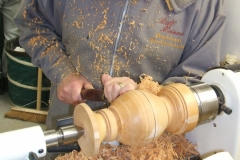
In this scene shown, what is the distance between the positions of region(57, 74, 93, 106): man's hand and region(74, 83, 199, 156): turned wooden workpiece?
340 mm

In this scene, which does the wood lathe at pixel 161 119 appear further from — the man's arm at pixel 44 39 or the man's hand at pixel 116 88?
the man's arm at pixel 44 39

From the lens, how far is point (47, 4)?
0.98m

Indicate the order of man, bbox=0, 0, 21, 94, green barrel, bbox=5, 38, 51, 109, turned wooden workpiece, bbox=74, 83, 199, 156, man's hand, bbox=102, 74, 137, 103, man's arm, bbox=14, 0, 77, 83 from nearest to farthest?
turned wooden workpiece, bbox=74, 83, 199, 156 < man's hand, bbox=102, 74, 137, 103 < man's arm, bbox=14, 0, 77, 83 < green barrel, bbox=5, 38, 51, 109 < man, bbox=0, 0, 21, 94

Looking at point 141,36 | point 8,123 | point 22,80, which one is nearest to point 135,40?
point 141,36

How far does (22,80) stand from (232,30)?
1538 millimetres

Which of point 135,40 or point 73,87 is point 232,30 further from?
point 73,87

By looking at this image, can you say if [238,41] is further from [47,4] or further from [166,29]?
[47,4]

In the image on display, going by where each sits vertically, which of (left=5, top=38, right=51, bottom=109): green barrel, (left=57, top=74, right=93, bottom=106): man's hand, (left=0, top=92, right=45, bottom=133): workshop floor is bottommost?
(left=0, top=92, right=45, bottom=133): workshop floor

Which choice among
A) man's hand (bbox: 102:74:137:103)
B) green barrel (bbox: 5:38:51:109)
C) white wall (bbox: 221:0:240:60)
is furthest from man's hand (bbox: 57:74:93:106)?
green barrel (bbox: 5:38:51:109)

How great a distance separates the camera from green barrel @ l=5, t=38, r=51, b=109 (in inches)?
77.7

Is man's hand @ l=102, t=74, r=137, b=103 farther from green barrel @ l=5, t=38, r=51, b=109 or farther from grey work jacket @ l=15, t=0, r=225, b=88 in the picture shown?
green barrel @ l=5, t=38, r=51, b=109

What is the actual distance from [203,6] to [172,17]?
0.10 metres

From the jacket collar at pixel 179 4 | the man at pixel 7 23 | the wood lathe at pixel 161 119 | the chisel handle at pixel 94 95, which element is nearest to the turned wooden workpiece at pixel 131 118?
the wood lathe at pixel 161 119

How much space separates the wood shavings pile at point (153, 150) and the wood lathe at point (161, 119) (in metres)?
0.04
